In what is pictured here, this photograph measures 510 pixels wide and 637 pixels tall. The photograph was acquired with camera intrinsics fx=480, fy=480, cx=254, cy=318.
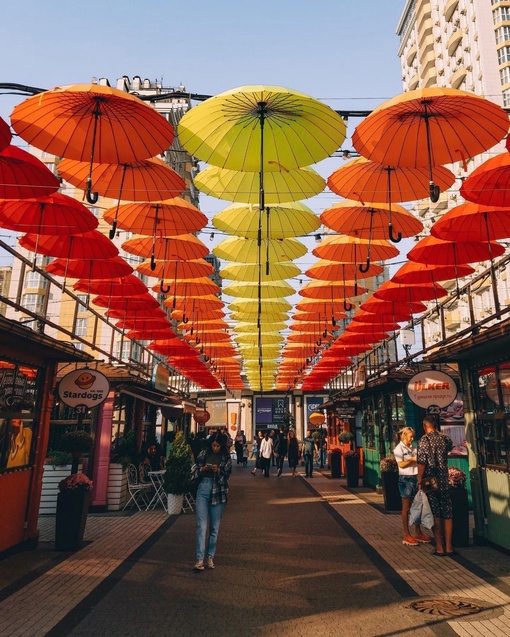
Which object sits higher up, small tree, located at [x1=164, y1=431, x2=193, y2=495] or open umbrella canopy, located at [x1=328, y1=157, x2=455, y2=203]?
open umbrella canopy, located at [x1=328, y1=157, x2=455, y2=203]

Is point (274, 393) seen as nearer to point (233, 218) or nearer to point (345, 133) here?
point (233, 218)

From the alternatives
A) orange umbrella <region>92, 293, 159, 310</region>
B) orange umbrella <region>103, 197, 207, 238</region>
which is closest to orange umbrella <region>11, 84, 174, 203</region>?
orange umbrella <region>103, 197, 207, 238</region>

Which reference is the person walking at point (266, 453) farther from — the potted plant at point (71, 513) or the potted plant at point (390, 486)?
the potted plant at point (71, 513)

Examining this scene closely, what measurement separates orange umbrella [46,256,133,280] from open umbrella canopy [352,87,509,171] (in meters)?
5.77

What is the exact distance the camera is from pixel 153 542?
8.43 metres

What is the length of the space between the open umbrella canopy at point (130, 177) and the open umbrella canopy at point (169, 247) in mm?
3088

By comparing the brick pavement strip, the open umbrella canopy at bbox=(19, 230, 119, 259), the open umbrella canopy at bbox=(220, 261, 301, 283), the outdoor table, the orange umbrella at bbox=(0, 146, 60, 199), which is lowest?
the brick pavement strip

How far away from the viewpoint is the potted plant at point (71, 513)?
774 centimetres

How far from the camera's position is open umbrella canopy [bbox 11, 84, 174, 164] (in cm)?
589

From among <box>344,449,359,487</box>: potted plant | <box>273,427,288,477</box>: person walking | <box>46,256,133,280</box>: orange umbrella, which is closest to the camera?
<box>46,256,133,280</box>: orange umbrella

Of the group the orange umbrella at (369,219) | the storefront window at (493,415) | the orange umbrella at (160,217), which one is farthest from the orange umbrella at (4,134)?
the storefront window at (493,415)

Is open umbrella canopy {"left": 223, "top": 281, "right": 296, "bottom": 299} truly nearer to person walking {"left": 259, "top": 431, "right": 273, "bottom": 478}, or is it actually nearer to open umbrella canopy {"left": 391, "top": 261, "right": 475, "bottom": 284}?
open umbrella canopy {"left": 391, "top": 261, "right": 475, "bottom": 284}

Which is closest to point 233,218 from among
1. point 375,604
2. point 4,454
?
point 4,454

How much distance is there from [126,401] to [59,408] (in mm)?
3692
